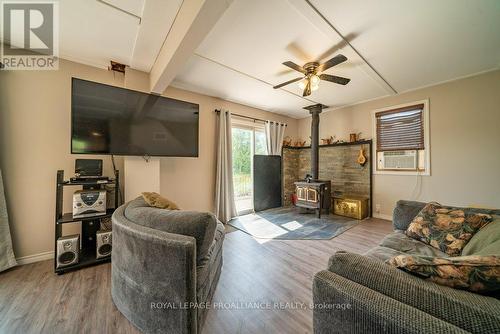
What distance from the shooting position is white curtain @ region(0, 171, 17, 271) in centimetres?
185

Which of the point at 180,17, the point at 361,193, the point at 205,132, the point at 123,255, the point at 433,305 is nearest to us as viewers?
the point at 433,305

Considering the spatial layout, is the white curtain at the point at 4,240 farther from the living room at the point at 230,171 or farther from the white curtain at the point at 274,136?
the white curtain at the point at 274,136

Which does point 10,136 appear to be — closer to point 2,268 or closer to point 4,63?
point 4,63

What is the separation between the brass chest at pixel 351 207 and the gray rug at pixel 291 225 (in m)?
0.17

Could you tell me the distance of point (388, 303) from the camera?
60 cm

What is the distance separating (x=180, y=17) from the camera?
1549mm

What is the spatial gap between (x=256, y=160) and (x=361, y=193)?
7.80 feet

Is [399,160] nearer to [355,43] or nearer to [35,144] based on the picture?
[355,43]

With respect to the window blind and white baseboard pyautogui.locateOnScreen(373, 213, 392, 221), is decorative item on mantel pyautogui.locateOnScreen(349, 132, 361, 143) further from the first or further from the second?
white baseboard pyautogui.locateOnScreen(373, 213, 392, 221)

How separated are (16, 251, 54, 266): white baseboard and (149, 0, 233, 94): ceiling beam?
2.39 meters

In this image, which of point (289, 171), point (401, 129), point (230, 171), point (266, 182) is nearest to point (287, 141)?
point (289, 171)

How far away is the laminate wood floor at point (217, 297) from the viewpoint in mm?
1266

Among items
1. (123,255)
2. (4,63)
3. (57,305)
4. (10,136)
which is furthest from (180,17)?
(57,305)

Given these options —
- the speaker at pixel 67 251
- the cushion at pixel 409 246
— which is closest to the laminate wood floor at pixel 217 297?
the speaker at pixel 67 251
